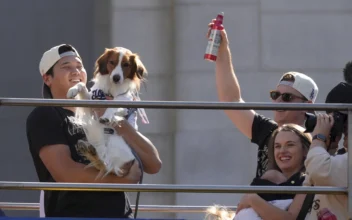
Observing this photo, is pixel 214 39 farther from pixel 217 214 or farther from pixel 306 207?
pixel 306 207

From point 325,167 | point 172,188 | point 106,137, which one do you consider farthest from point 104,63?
point 325,167

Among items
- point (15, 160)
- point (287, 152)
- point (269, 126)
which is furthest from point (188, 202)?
point (287, 152)

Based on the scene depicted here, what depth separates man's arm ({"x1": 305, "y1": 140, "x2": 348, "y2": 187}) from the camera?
5168 mm

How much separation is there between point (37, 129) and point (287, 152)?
4.23ft

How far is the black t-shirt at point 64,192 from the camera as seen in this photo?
558 cm

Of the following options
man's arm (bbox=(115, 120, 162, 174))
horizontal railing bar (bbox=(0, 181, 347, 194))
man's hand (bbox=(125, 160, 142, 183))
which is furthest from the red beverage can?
horizontal railing bar (bbox=(0, 181, 347, 194))

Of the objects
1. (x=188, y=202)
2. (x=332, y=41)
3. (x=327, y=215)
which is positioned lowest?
(x=188, y=202)

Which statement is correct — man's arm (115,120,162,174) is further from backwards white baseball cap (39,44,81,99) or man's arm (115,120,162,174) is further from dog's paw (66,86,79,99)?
backwards white baseball cap (39,44,81,99)

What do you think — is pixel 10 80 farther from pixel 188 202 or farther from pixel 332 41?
pixel 332 41

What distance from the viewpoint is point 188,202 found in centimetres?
936

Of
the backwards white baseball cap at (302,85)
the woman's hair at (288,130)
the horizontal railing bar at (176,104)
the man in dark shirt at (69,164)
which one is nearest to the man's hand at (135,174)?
the man in dark shirt at (69,164)

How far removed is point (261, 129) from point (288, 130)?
0.55 meters

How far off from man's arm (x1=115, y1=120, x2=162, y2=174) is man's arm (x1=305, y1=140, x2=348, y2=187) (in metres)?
0.95

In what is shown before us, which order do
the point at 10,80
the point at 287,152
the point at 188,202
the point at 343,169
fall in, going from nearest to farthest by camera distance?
the point at 343,169 → the point at 287,152 → the point at 188,202 → the point at 10,80
